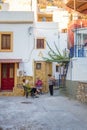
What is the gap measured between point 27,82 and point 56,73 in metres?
6.64

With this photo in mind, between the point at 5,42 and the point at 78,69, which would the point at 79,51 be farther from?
the point at 5,42

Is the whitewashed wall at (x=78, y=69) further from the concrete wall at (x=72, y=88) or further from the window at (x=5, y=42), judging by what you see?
the window at (x=5, y=42)

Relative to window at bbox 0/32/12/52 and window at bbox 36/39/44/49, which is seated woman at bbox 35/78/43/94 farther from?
window at bbox 0/32/12/52

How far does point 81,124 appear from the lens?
49.2 feet

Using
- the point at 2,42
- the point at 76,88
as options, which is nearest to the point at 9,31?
the point at 2,42

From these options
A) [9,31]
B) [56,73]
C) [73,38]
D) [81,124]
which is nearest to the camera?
[81,124]

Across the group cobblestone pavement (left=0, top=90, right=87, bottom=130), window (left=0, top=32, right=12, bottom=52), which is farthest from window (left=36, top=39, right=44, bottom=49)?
cobblestone pavement (left=0, top=90, right=87, bottom=130)

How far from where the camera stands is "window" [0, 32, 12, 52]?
1273 inches

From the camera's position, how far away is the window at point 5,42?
32.3m

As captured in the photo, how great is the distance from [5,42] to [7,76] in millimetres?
2824

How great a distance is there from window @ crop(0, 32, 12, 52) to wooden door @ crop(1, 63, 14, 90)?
1371mm

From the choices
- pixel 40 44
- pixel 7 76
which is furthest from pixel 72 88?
pixel 7 76

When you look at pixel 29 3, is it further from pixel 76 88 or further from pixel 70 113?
pixel 70 113

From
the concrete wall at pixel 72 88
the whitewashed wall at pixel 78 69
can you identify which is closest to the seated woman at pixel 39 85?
the concrete wall at pixel 72 88
